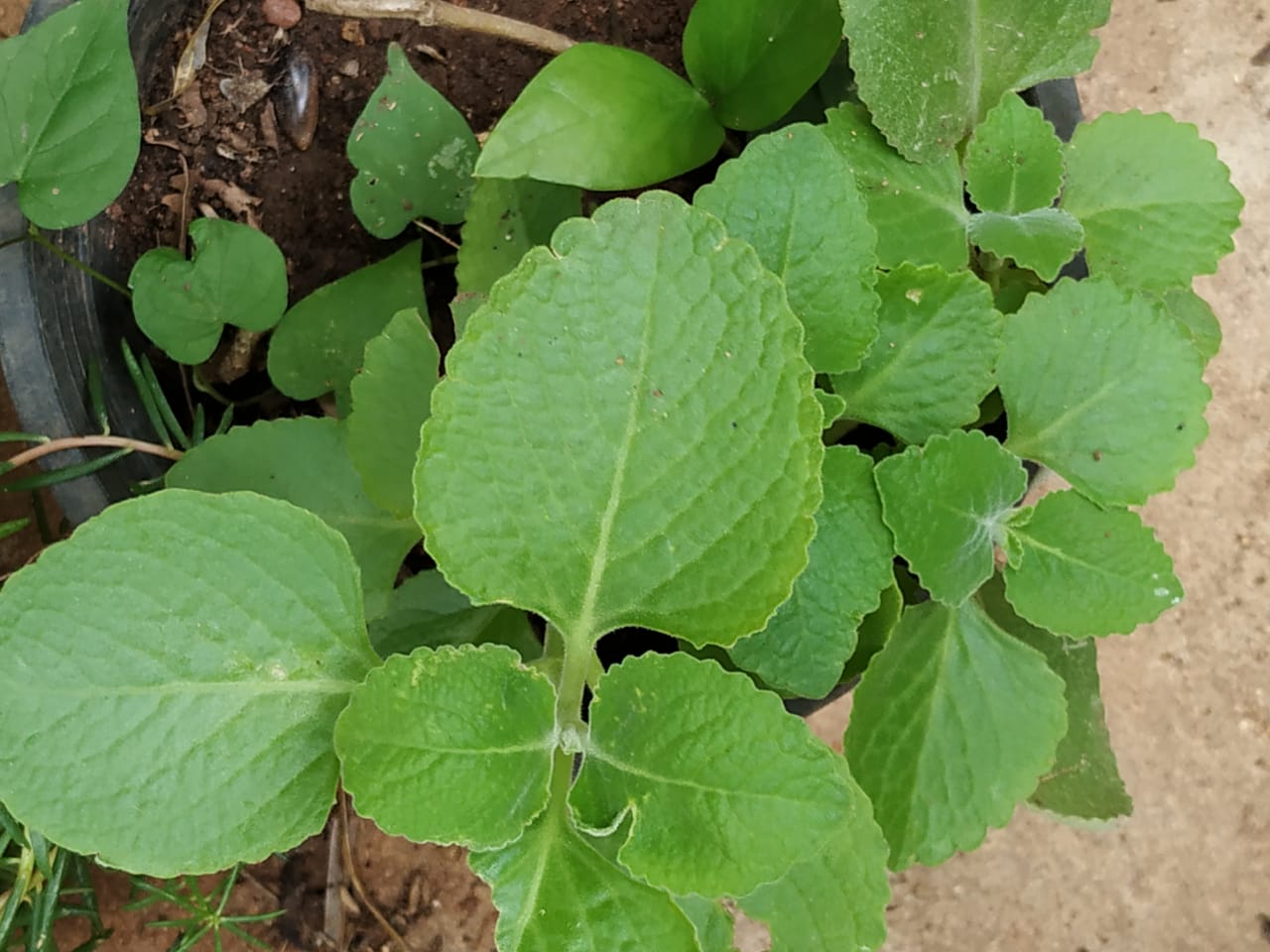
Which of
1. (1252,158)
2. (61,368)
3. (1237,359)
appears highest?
(61,368)

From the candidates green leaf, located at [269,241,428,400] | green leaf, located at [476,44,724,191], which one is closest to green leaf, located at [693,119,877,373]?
green leaf, located at [476,44,724,191]

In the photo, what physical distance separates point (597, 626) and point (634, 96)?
0.28 meters

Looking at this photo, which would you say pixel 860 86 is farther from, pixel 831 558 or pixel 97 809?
pixel 97 809

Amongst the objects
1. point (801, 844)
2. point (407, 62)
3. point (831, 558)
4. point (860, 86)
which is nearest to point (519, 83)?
point (407, 62)

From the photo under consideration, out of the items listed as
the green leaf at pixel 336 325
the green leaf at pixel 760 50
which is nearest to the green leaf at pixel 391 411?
the green leaf at pixel 336 325

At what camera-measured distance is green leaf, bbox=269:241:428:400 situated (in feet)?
2.01

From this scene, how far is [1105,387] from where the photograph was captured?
523 mm

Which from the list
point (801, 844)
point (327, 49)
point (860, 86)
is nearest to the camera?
Result: point (801, 844)

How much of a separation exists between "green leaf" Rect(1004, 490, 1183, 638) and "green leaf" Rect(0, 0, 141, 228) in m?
0.44

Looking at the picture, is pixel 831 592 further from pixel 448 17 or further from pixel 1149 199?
pixel 448 17

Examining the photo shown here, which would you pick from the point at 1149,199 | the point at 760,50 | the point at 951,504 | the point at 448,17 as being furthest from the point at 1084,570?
the point at 448,17

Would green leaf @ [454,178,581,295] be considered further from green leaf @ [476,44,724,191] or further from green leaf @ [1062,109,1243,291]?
green leaf @ [1062,109,1243,291]

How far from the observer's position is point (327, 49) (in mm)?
657

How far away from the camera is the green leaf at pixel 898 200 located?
0.54 metres
